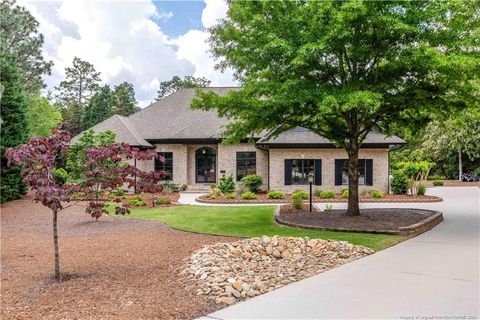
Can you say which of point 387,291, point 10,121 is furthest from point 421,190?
point 10,121

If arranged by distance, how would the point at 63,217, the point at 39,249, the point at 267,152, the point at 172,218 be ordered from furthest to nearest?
the point at 267,152, the point at 63,217, the point at 172,218, the point at 39,249

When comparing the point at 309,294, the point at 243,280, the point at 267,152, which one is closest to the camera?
the point at 309,294

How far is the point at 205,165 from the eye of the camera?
26.0m

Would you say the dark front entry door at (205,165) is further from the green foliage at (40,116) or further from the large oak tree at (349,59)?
the green foliage at (40,116)

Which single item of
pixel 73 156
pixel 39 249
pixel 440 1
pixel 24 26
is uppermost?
pixel 24 26

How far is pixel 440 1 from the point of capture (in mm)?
9836

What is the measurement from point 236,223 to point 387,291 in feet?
22.5

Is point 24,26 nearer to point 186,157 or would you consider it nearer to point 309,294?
point 186,157

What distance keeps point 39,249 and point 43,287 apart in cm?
335

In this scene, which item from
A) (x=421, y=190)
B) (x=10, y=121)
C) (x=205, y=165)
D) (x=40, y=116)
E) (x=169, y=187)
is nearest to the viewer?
(x=10, y=121)

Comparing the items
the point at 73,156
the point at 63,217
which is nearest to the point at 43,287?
the point at 63,217

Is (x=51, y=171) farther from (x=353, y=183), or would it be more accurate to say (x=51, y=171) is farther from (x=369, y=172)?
(x=369, y=172)

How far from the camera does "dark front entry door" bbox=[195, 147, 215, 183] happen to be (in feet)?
85.0

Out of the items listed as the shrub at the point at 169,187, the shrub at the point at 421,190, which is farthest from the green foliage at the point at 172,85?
the shrub at the point at 421,190
